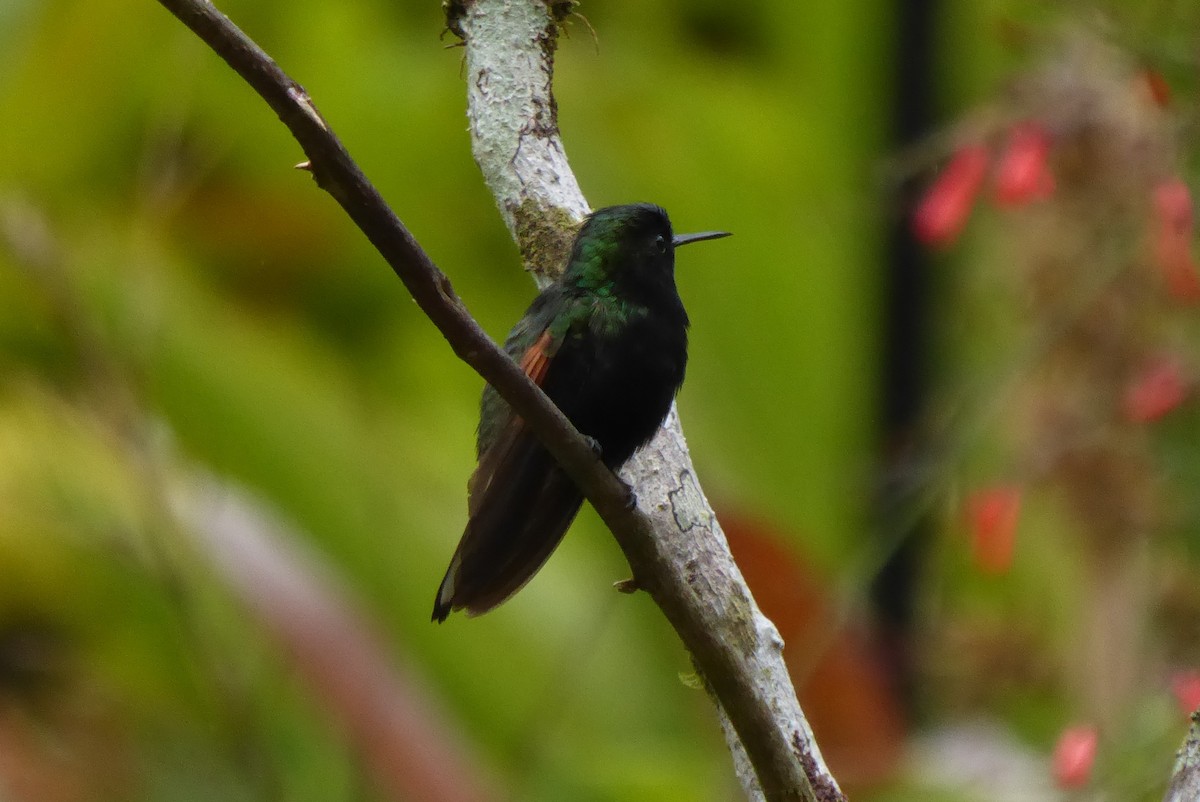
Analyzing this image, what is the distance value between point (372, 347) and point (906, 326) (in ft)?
6.77

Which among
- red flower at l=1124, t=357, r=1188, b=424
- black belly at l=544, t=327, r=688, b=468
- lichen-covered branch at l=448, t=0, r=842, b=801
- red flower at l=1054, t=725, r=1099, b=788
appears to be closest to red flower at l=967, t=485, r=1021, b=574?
red flower at l=1124, t=357, r=1188, b=424

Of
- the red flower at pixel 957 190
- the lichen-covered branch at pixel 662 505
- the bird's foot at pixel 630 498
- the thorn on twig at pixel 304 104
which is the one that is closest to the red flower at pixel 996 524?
the red flower at pixel 957 190

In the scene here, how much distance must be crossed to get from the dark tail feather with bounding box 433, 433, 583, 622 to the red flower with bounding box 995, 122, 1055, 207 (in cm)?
113

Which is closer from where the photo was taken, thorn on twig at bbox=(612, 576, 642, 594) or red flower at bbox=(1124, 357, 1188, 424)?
thorn on twig at bbox=(612, 576, 642, 594)

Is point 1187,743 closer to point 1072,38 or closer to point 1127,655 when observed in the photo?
point 1072,38

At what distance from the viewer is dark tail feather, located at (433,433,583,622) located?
6.08ft

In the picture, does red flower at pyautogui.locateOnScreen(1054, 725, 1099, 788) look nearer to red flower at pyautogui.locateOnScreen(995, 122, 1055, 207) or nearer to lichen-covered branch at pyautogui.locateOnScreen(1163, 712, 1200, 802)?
lichen-covered branch at pyautogui.locateOnScreen(1163, 712, 1200, 802)

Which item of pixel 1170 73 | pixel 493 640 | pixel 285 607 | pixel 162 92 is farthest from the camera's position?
pixel 162 92

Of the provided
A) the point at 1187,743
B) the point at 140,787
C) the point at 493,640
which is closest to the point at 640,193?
→ the point at 493,640

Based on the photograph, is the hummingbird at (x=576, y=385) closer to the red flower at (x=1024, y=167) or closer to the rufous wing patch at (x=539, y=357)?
the rufous wing patch at (x=539, y=357)

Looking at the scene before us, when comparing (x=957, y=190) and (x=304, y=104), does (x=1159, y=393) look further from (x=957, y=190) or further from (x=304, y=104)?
(x=304, y=104)

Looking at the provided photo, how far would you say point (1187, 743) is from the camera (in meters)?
1.49

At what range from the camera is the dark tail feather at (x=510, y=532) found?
185 centimetres

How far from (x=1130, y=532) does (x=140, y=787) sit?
238cm
